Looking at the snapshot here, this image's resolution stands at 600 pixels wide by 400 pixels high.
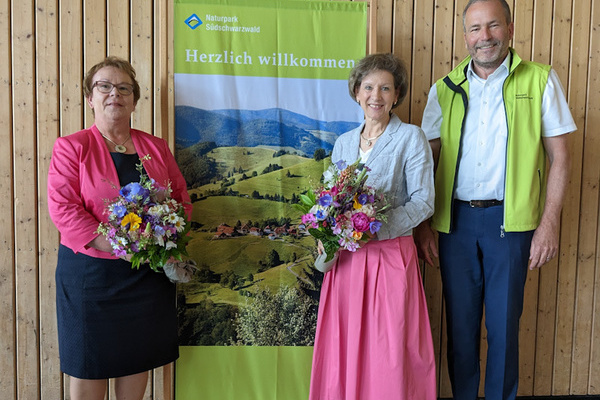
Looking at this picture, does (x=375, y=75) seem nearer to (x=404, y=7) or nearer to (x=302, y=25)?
(x=302, y=25)

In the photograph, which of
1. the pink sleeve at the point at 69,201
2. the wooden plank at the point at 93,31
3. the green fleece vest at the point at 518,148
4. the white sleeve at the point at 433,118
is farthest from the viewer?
the wooden plank at the point at 93,31

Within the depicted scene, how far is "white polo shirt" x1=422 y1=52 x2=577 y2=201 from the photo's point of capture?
2.69m

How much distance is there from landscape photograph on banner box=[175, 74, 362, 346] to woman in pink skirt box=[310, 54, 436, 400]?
557mm

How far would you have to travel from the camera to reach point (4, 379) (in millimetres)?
3219

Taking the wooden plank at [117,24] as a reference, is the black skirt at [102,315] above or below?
below

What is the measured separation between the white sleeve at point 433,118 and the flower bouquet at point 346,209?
783mm

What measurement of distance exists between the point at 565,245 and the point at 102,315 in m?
3.18

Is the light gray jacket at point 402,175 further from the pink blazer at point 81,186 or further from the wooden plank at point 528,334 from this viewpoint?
the wooden plank at point 528,334

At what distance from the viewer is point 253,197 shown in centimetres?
314

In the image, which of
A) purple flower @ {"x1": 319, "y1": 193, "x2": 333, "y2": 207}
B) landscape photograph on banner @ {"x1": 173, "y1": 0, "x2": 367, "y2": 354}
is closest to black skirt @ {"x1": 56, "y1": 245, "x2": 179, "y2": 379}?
landscape photograph on banner @ {"x1": 173, "y1": 0, "x2": 367, "y2": 354}

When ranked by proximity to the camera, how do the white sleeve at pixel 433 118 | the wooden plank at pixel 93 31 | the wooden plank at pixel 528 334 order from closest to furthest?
the white sleeve at pixel 433 118, the wooden plank at pixel 93 31, the wooden plank at pixel 528 334

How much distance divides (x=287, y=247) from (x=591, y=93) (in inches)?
96.6

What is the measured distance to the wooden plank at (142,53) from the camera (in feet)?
10.4

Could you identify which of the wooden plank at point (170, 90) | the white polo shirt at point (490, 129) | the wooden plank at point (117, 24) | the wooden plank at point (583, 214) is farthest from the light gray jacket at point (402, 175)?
the wooden plank at point (117, 24)
